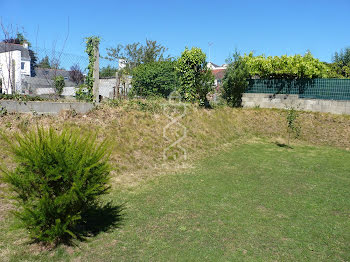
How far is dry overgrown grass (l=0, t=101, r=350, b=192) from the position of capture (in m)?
8.88

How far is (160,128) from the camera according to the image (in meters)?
11.5

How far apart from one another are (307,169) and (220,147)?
364 centimetres

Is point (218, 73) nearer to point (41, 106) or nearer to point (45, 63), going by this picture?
point (45, 63)

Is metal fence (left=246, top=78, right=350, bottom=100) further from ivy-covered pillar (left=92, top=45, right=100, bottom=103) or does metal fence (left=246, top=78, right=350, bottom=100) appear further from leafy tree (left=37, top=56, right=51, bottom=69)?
leafy tree (left=37, top=56, right=51, bottom=69)

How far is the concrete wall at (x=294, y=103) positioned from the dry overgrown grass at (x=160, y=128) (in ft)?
1.74

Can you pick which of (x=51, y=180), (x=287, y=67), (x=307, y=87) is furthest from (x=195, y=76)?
(x=51, y=180)

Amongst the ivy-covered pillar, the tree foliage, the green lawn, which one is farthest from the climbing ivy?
the tree foliage

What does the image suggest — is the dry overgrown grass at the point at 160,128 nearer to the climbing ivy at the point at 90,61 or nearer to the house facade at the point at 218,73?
the climbing ivy at the point at 90,61

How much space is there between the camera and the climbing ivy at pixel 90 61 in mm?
11258

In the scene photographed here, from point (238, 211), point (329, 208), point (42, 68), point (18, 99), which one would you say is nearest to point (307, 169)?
point (329, 208)

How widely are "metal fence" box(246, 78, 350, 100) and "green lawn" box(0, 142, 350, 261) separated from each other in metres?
7.60

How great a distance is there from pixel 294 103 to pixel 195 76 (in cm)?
614

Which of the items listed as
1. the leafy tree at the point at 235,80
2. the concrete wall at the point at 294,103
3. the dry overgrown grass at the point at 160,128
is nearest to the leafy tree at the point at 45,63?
the dry overgrown grass at the point at 160,128

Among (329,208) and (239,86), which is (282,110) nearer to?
(239,86)
